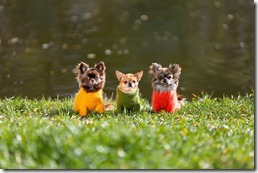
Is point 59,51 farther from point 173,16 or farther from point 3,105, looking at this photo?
point 3,105

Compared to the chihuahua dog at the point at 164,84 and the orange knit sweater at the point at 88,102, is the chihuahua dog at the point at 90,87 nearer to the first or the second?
the orange knit sweater at the point at 88,102

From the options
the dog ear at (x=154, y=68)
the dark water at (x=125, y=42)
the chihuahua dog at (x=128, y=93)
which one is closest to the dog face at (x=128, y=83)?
the chihuahua dog at (x=128, y=93)

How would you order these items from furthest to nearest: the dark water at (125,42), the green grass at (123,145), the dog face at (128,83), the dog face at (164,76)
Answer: the dark water at (125,42) → the dog face at (164,76) → the dog face at (128,83) → the green grass at (123,145)

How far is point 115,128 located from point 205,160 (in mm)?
899

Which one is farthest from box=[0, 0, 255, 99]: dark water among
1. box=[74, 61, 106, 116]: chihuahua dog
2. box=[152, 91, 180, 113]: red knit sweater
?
box=[74, 61, 106, 116]: chihuahua dog

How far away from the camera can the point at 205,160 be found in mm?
4316

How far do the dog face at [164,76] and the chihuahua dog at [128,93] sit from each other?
0.17 metres

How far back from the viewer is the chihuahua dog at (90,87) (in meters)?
6.30

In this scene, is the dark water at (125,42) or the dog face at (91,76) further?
the dark water at (125,42)

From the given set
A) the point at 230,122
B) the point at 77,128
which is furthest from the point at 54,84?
the point at 77,128

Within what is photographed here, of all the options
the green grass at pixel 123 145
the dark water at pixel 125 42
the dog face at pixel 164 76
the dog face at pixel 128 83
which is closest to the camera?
the green grass at pixel 123 145

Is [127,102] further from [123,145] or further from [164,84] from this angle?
[123,145]

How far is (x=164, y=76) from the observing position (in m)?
6.40

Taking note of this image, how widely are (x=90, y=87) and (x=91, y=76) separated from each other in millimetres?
110
